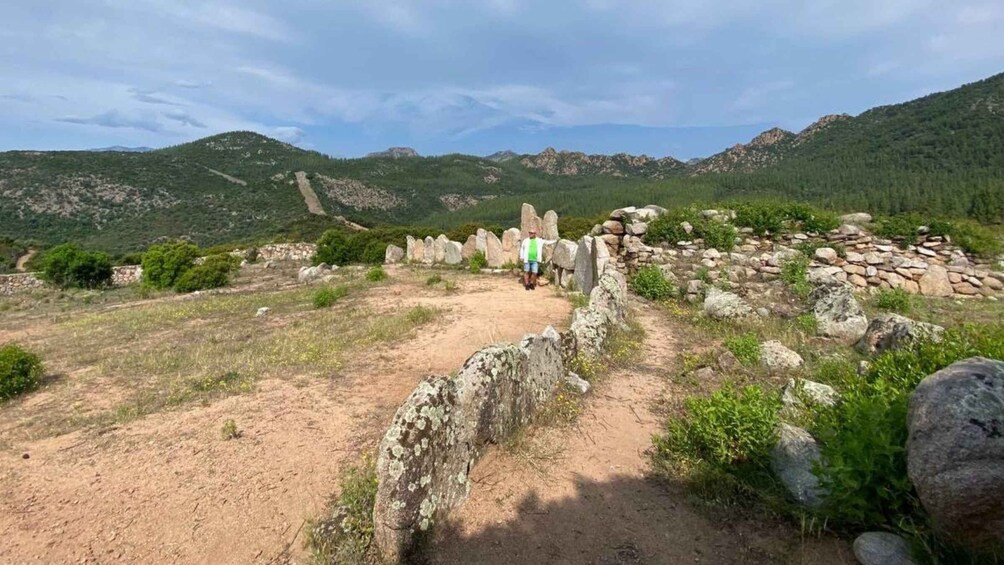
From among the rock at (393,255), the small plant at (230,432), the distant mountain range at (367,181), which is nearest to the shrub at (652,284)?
the small plant at (230,432)

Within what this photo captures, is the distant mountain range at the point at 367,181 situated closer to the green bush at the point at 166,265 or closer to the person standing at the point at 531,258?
the person standing at the point at 531,258

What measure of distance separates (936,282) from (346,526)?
43.4 feet

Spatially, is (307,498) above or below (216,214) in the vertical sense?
below

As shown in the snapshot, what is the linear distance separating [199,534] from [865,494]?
5028 millimetres

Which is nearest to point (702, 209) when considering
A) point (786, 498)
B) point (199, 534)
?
point (786, 498)

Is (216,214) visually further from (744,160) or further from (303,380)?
(744,160)

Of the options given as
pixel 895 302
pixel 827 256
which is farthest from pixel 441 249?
pixel 895 302

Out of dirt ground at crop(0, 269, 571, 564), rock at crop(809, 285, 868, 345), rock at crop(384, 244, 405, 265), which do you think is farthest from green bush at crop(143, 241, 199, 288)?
rock at crop(809, 285, 868, 345)

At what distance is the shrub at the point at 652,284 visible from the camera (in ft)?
37.1

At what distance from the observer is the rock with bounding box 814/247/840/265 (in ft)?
36.7

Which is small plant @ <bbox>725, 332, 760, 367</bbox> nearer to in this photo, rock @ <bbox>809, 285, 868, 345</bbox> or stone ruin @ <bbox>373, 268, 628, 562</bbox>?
rock @ <bbox>809, 285, 868, 345</bbox>

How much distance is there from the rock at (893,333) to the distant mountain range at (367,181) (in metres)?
21.3

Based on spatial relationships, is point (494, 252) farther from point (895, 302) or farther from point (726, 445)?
point (726, 445)

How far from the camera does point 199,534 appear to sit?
12.0 ft
